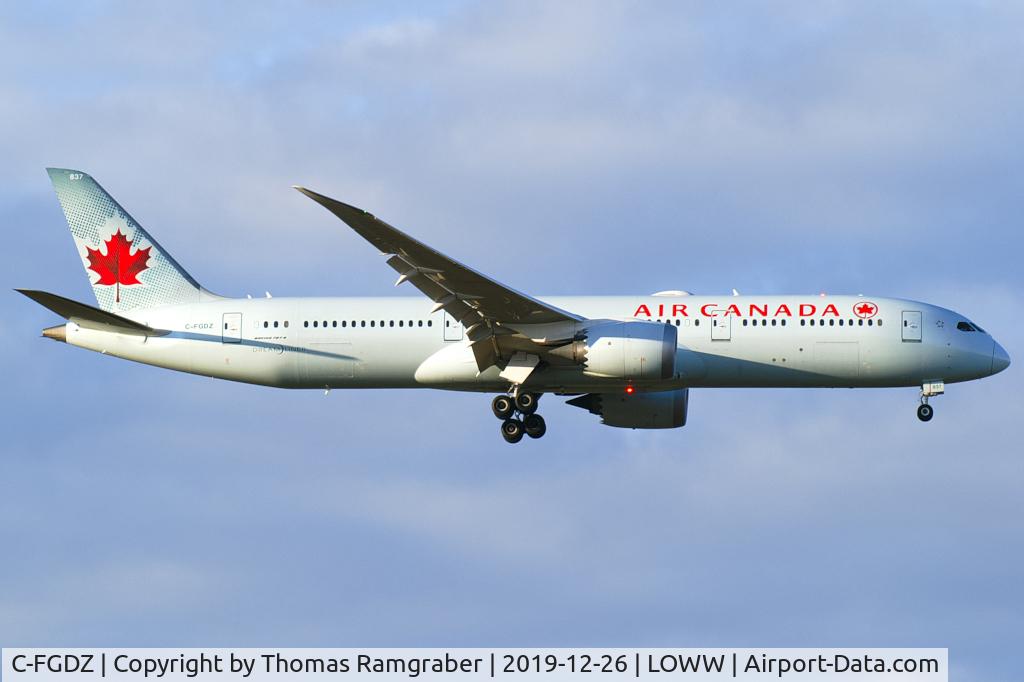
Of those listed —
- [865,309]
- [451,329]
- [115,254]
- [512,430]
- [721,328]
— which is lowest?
[512,430]

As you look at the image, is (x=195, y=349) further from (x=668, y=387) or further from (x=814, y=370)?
(x=814, y=370)

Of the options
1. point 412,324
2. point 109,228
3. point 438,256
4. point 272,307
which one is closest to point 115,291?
point 109,228

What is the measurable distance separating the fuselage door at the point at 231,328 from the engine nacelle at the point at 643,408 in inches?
407

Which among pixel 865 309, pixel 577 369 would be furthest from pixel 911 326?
pixel 577 369

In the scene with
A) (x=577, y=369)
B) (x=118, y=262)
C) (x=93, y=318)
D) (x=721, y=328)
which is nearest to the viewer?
(x=577, y=369)

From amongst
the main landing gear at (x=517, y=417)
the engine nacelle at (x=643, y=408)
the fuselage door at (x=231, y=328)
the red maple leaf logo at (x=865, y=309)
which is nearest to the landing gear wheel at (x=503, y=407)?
the main landing gear at (x=517, y=417)

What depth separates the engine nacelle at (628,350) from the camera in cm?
4322

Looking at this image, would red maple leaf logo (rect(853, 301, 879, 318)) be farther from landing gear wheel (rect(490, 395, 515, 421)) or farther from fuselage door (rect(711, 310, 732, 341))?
landing gear wheel (rect(490, 395, 515, 421))

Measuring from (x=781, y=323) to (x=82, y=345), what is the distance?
19649 mm

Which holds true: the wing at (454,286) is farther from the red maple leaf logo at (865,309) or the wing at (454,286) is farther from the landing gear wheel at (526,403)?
the red maple leaf logo at (865,309)

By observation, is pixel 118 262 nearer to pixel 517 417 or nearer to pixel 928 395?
pixel 517 417

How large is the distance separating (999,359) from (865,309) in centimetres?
407

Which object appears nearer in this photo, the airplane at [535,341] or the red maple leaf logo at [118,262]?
the airplane at [535,341]

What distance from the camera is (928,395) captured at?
45.9m
